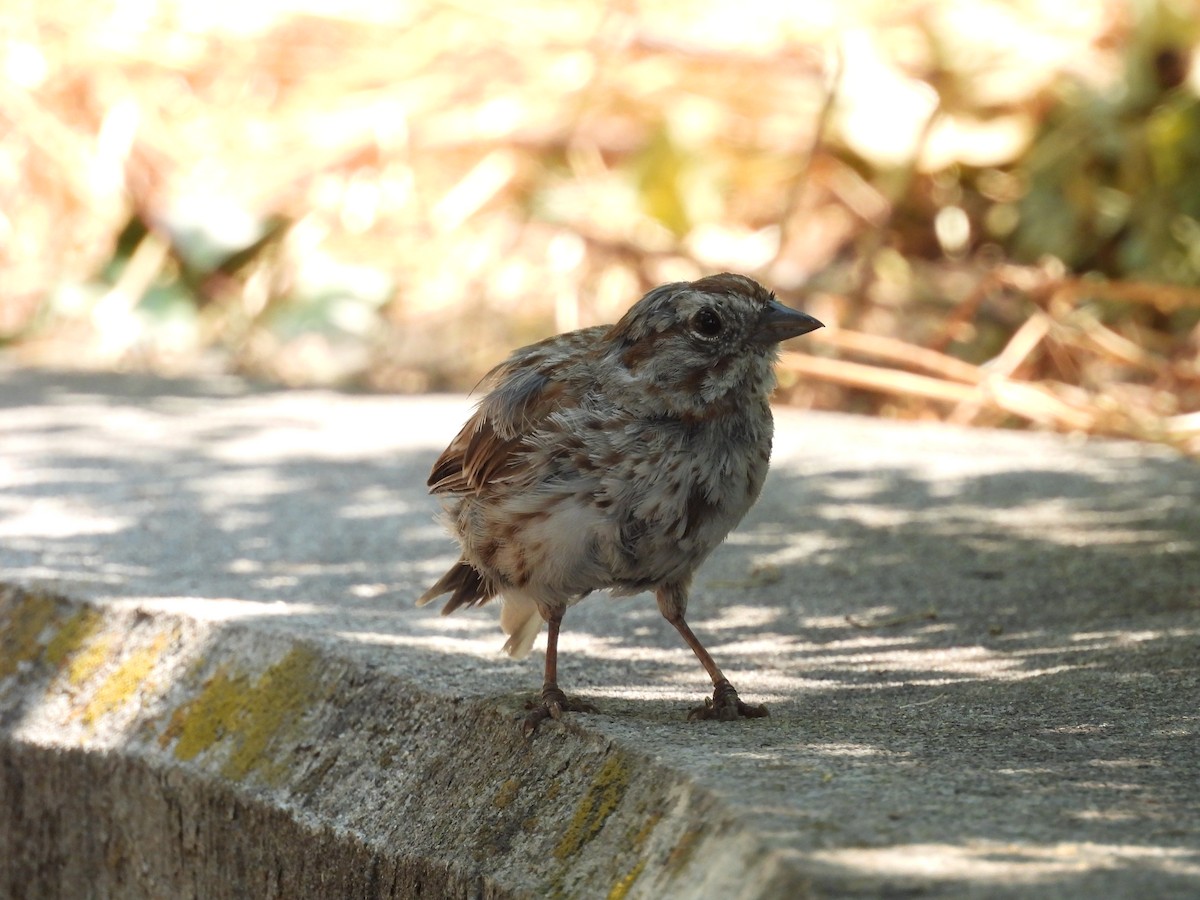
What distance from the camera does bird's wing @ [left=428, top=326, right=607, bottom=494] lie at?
137 inches

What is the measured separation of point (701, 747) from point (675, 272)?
5.80 meters

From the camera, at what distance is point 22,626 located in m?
4.19

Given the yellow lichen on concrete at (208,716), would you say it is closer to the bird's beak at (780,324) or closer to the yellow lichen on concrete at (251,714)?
the yellow lichen on concrete at (251,714)

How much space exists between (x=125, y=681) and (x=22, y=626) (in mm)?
466

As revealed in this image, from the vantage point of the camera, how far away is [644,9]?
10.2 meters

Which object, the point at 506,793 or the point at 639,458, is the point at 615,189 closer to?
the point at 639,458

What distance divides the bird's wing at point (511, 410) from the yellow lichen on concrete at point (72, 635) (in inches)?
36.7

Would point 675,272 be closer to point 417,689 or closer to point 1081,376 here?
point 1081,376

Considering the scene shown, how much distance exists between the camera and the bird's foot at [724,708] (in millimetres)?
3242

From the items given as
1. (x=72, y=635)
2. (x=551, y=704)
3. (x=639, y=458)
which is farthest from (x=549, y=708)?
(x=72, y=635)

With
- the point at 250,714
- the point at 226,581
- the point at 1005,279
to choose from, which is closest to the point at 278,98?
the point at 1005,279

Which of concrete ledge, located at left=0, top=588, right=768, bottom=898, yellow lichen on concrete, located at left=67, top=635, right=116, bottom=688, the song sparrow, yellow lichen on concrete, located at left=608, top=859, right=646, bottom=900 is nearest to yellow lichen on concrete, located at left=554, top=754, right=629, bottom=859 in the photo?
concrete ledge, located at left=0, top=588, right=768, bottom=898

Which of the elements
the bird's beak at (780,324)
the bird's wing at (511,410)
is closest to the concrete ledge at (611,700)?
the bird's wing at (511,410)

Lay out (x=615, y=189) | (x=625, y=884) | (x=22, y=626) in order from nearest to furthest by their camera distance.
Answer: (x=625, y=884) < (x=22, y=626) < (x=615, y=189)
